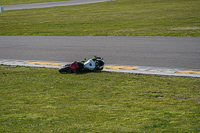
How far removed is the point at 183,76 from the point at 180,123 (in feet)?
13.0

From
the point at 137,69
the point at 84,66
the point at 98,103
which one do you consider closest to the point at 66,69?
the point at 84,66

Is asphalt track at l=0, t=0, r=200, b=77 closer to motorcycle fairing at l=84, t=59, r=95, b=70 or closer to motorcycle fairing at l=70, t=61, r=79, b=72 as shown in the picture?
motorcycle fairing at l=84, t=59, r=95, b=70

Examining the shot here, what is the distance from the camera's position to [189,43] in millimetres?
14523

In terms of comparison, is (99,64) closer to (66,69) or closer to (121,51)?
(66,69)

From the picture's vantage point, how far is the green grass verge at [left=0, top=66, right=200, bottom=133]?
189 inches

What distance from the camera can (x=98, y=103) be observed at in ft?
19.7

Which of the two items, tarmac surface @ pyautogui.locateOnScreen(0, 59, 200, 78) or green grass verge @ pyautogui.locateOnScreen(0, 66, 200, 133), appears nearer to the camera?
green grass verge @ pyautogui.locateOnScreen(0, 66, 200, 133)

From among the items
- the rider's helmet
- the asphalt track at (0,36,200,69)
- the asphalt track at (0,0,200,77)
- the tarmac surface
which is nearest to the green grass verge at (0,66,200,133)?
the rider's helmet

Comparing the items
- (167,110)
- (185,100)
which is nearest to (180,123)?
(167,110)

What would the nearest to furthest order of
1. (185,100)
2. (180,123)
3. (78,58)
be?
(180,123)
(185,100)
(78,58)

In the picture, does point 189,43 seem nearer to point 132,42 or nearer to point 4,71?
point 132,42

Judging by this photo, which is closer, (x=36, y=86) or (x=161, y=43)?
(x=36, y=86)

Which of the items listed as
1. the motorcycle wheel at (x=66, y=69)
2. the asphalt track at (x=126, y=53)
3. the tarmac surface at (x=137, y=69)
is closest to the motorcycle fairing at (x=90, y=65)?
the motorcycle wheel at (x=66, y=69)

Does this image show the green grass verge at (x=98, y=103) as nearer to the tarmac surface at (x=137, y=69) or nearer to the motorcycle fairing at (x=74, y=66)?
the motorcycle fairing at (x=74, y=66)
